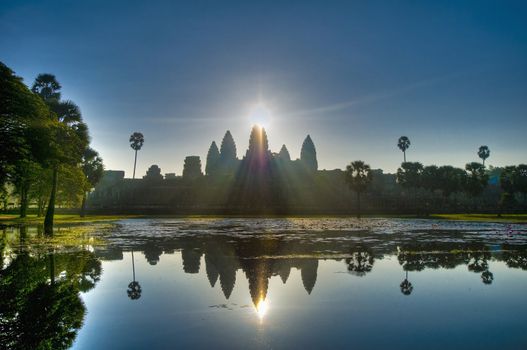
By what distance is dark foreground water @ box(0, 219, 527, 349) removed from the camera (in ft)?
23.3

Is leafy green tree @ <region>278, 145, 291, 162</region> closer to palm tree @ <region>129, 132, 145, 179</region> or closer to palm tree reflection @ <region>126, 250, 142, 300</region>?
palm tree @ <region>129, 132, 145, 179</region>

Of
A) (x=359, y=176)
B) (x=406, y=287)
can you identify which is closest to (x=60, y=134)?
(x=406, y=287)

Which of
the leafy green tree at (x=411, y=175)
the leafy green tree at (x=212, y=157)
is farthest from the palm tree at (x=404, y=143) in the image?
the leafy green tree at (x=212, y=157)

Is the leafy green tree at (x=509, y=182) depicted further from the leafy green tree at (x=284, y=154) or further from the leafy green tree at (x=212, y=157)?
the leafy green tree at (x=212, y=157)

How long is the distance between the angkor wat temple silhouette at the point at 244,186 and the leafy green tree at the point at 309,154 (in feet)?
A: 2.75

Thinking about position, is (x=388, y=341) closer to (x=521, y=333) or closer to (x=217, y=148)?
(x=521, y=333)

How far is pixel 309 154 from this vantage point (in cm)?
11619

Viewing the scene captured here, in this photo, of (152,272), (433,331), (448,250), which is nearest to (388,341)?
(433,331)

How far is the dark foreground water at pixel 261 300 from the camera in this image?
23.3 feet

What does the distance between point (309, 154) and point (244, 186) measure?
32176mm

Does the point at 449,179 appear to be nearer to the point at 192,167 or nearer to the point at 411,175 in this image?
the point at 411,175

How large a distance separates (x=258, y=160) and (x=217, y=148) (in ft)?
100

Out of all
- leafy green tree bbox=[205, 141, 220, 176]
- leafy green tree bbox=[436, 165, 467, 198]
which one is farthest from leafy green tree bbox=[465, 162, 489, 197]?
leafy green tree bbox=[205, 141, 220, 176]

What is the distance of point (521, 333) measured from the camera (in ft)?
24.2
